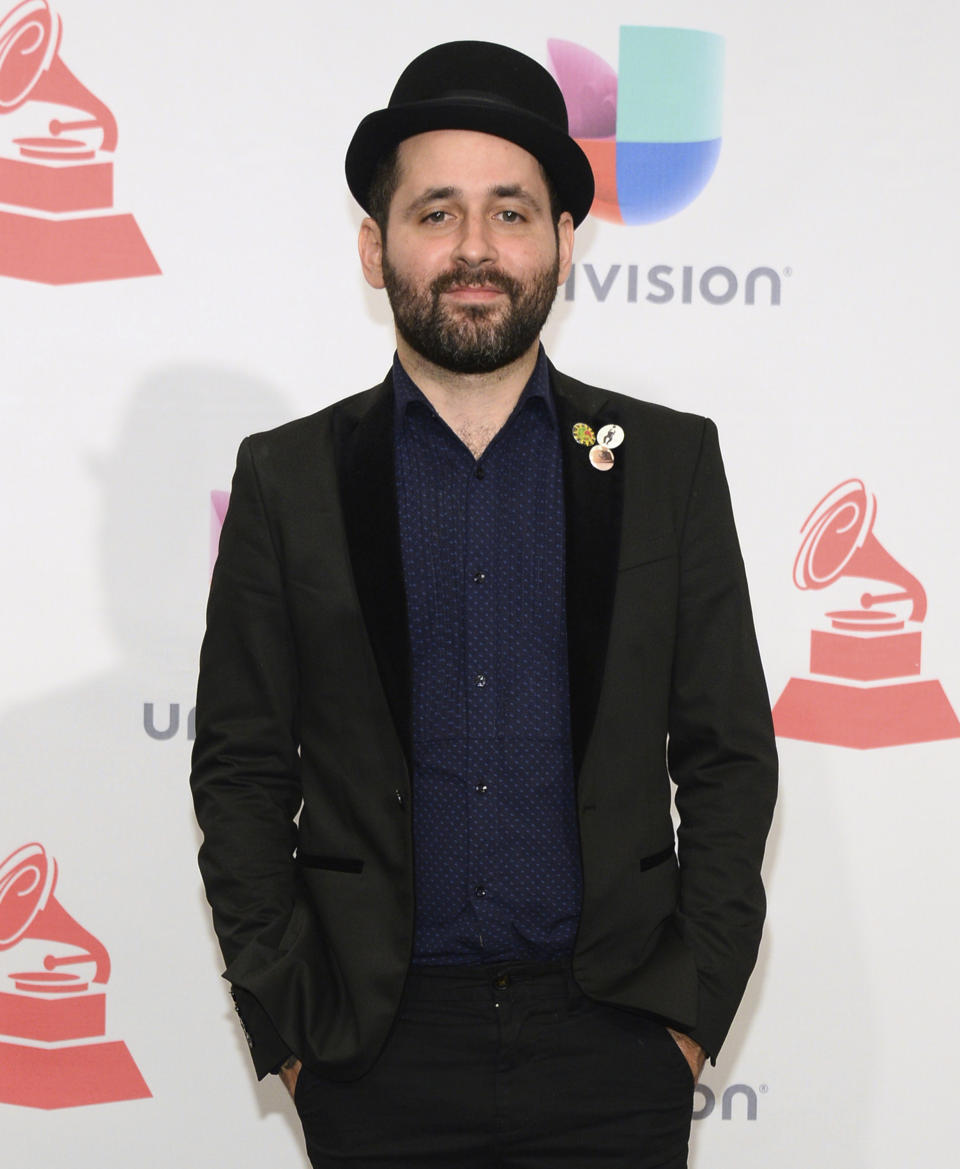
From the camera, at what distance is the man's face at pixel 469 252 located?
216cm

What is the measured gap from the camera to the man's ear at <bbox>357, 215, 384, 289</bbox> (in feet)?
7.69

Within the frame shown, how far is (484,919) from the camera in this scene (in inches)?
80.8

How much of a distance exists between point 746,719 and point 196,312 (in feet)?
5.27

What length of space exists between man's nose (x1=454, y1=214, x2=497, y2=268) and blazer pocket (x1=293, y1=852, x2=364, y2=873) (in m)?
0.90

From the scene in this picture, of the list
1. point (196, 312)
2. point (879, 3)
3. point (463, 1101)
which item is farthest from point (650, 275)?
point (463, 1101)

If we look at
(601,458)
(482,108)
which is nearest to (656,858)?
(601,458)

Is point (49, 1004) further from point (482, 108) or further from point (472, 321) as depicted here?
point (482, 108)

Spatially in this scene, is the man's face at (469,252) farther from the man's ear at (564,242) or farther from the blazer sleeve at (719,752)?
the blazer sleeve at (719,752)

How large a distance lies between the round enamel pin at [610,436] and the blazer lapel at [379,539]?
32 cm

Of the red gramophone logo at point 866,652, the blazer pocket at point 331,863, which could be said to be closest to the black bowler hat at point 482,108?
the blazer pocket at point 331,863

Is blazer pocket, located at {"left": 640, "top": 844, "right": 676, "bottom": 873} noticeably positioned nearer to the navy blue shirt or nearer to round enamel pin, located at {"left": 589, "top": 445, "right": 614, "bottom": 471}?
the navy blue shirt

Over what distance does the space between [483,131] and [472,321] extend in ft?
1.00

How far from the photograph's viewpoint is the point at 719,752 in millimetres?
2188

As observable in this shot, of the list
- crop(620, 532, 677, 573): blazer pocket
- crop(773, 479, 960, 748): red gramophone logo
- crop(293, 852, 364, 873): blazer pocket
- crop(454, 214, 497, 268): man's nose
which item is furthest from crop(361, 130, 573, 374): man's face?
crop(773, 479, 960, 748): red gramophone logo
